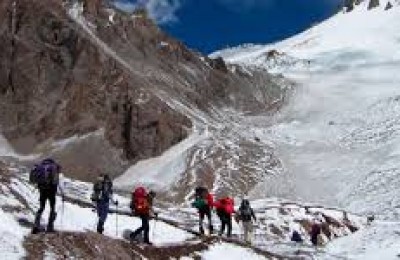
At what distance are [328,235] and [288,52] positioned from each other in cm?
13757

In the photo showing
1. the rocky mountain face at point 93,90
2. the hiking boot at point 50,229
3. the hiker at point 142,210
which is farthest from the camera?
the rocky mountain face at point 93,90

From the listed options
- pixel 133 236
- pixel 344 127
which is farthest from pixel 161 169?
pixel 133 236

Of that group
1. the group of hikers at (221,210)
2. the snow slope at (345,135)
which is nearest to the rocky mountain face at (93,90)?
the snow slope at (345,135)

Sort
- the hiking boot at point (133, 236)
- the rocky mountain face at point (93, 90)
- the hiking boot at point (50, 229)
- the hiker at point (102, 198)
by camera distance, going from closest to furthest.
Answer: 1. the hiking boot at point (50, 229)
2. the hiker at point (102, 198)
3. the hiking boot at point (133, 236)
4. the rocky mountain face at point (93, 90)

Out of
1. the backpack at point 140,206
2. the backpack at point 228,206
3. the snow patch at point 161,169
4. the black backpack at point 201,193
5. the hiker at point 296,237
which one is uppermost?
the snow patch at point 161,169

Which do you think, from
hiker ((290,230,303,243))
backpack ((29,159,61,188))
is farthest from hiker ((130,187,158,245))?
hiker ((290,230,303,243))

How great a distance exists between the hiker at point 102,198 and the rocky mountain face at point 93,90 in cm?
6233

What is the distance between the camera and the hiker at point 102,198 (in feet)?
102

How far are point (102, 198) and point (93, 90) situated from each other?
261 feet

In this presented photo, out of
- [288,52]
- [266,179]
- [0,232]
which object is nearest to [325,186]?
[266,179]

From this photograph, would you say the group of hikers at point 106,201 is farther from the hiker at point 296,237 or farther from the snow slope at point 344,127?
the snow slope at point 344,127

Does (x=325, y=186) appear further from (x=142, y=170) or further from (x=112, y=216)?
(x=112, y=216)

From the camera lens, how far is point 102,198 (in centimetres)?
3122

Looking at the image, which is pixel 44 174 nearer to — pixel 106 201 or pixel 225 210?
pixel 106 201
